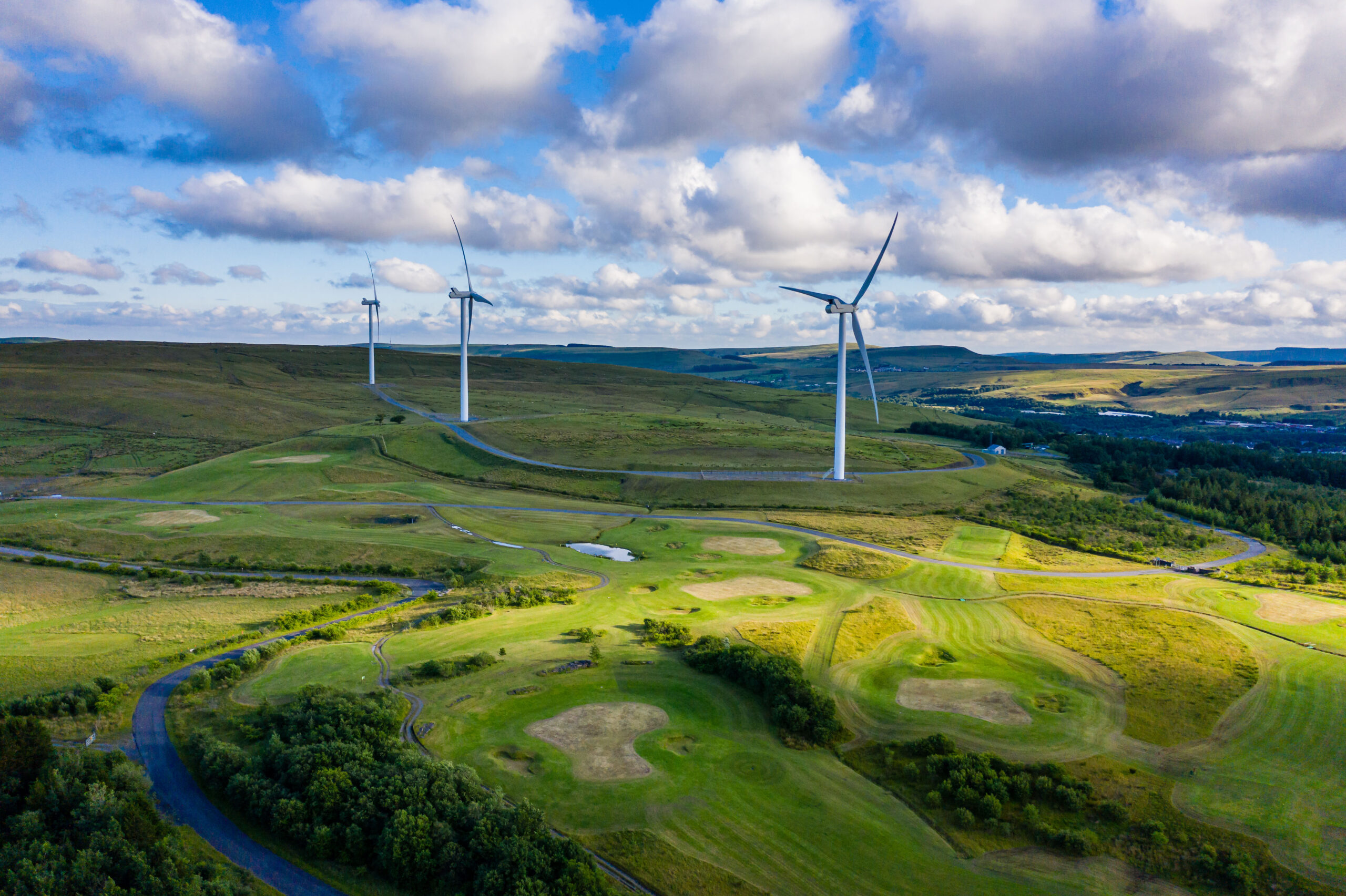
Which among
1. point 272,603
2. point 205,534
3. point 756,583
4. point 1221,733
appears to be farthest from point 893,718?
point 205,534

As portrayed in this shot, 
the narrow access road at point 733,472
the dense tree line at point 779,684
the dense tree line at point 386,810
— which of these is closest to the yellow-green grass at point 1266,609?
the dense tree line at point 779,684

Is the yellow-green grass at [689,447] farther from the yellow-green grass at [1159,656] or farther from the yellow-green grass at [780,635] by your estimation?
the yellow-green grass at [780,635]

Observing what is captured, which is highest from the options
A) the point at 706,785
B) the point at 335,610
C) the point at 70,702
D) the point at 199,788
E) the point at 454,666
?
the point at 70,702

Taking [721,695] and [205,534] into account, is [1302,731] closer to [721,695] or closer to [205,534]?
[721,695]

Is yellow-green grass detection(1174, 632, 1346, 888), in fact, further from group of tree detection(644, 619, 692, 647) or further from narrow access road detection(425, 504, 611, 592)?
narrow access road detection(425, 504, 611, 592)

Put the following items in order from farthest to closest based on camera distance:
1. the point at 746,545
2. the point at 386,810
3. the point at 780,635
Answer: the point at 746,545 → the point at 780,635 → the point at 386,810

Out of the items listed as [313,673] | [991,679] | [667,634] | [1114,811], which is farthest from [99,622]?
[1114,811]

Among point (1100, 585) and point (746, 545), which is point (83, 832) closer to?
point (746, 545)
